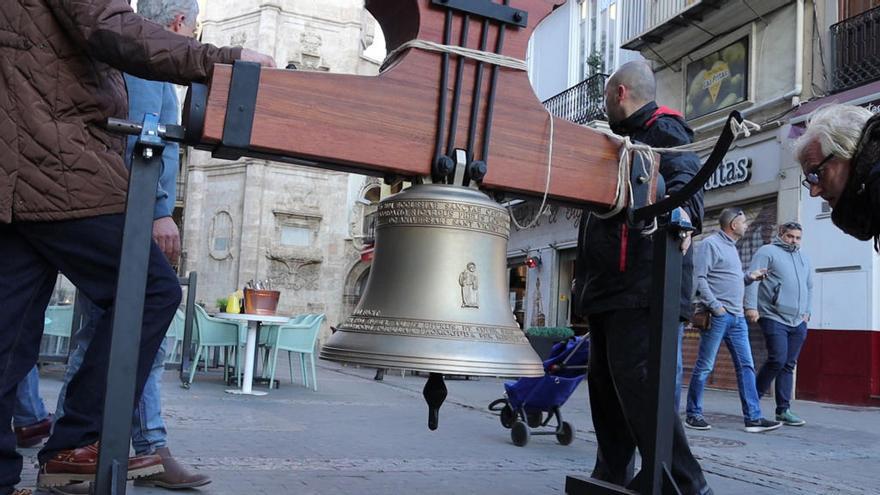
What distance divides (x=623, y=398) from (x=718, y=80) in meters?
12.4

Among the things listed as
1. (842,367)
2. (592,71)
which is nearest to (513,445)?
(842,367)

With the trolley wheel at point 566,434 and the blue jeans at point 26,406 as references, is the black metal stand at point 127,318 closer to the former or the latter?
the blue jeans at point 26,406

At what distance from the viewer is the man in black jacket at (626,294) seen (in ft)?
10.3

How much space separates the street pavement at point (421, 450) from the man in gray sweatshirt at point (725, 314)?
273 millimetres

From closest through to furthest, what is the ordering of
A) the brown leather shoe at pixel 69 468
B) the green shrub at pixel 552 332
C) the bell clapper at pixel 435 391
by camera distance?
the bell clapper at pixel 435 391 < the brown leather shoe at pixel 69 468 < the green shrub at pixel 552 332

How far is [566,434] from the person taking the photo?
617 cm

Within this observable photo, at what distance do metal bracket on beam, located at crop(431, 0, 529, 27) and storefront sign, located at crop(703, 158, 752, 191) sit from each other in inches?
453

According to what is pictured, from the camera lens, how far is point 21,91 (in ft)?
8.18

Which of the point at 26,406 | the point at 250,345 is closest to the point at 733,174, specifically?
the point at 250,345

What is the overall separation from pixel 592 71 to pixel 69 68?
52.9 feet

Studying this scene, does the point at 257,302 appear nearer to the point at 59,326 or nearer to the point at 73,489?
the point at 59,326

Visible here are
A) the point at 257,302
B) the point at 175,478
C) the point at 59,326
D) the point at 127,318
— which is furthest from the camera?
the point at 257,302

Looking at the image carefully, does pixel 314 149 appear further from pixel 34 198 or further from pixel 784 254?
pixel 784 254

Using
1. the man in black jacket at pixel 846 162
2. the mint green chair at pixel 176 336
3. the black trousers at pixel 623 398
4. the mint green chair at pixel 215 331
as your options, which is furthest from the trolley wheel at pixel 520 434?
the mint green chair at pixel 176 336
